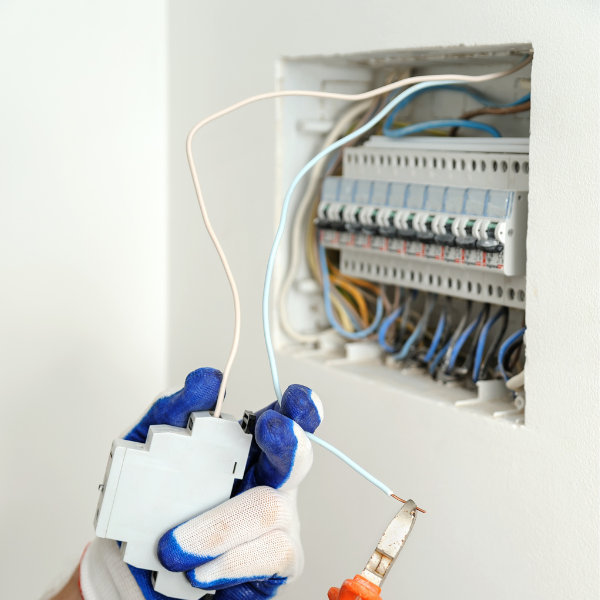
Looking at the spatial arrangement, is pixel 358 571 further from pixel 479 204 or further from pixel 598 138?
pixel 598 138

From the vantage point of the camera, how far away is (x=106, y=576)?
0.94 m

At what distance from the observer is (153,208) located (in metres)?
1.62

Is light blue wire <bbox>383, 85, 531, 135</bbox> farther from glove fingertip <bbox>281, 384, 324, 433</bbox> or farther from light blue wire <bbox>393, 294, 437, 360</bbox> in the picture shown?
Result: glove fingertip <bbox>281, 384, 324, 433</bbox>

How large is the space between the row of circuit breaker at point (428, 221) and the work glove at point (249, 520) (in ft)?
1.35

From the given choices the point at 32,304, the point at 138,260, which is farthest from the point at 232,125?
the point at 32,304

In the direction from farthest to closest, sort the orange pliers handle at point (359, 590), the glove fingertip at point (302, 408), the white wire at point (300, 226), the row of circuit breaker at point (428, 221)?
the white wire at point (300, 226)
the row of circuit breaker at point (428, 221)
the glove fingertip at point (302, 408)
the orange pliers handle at point (359, 590)

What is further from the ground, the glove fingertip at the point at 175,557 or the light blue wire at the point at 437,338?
the light blue wire at the point at 437,338

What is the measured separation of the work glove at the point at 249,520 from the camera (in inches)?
31.3

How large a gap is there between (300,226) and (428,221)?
1.09 ft

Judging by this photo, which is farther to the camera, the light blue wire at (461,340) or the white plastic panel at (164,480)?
the light blue wire at (461,340)

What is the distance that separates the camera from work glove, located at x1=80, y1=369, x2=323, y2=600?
0.80m

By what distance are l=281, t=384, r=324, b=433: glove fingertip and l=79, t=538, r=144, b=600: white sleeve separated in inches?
12.8

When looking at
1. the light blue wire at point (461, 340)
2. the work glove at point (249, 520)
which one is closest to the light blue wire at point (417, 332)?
the light blue wire at point (461, 340)

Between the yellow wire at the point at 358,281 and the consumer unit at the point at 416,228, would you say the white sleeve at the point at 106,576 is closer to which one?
the consumer unit at the point at 416,228
